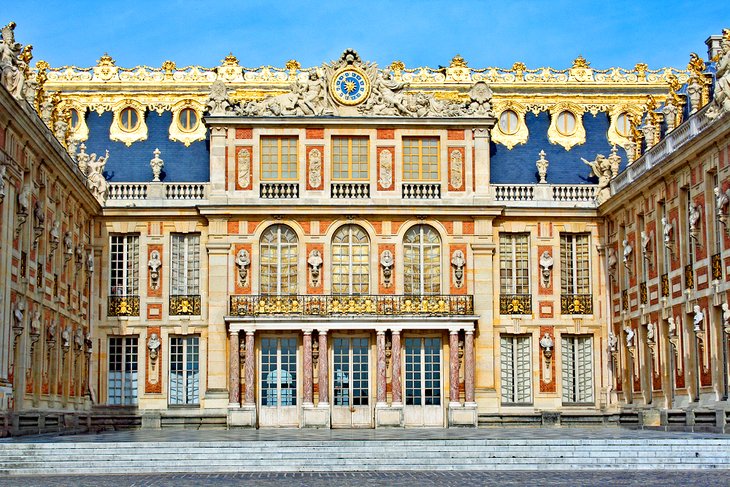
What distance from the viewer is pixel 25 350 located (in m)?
31.4

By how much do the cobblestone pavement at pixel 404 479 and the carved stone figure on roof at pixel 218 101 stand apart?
21475mm

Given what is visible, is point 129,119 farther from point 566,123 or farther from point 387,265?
point 566,123

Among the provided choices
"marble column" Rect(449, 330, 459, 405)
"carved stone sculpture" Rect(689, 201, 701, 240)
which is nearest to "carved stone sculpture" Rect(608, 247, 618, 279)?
"marble column" Rect(449, 330, 459, 405)

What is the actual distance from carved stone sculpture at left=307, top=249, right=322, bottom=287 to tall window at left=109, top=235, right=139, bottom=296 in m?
5.74

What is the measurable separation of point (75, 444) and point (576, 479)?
9.56 m

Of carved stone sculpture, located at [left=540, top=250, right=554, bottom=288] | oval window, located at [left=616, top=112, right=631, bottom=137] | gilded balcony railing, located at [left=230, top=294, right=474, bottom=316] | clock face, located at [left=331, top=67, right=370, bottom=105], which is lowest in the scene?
gilded balcony railing, located at [left=230, top=294, right=474, bottom=316]

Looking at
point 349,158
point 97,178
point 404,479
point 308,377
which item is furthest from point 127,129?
point 404,479

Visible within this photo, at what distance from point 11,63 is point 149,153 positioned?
13.7m

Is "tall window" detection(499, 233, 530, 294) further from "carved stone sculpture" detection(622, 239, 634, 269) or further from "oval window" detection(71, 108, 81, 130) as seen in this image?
"oval window" detection(71, 108, 81, 130)

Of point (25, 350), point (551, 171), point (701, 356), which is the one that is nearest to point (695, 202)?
point (701, 356)

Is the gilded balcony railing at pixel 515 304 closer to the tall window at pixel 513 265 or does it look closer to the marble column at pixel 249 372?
the tall window at pixel 513 265

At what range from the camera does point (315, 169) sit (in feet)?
136

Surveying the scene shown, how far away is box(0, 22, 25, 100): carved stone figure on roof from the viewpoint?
29781 millimetres

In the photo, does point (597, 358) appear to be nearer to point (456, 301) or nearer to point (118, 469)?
point (456, 301)
